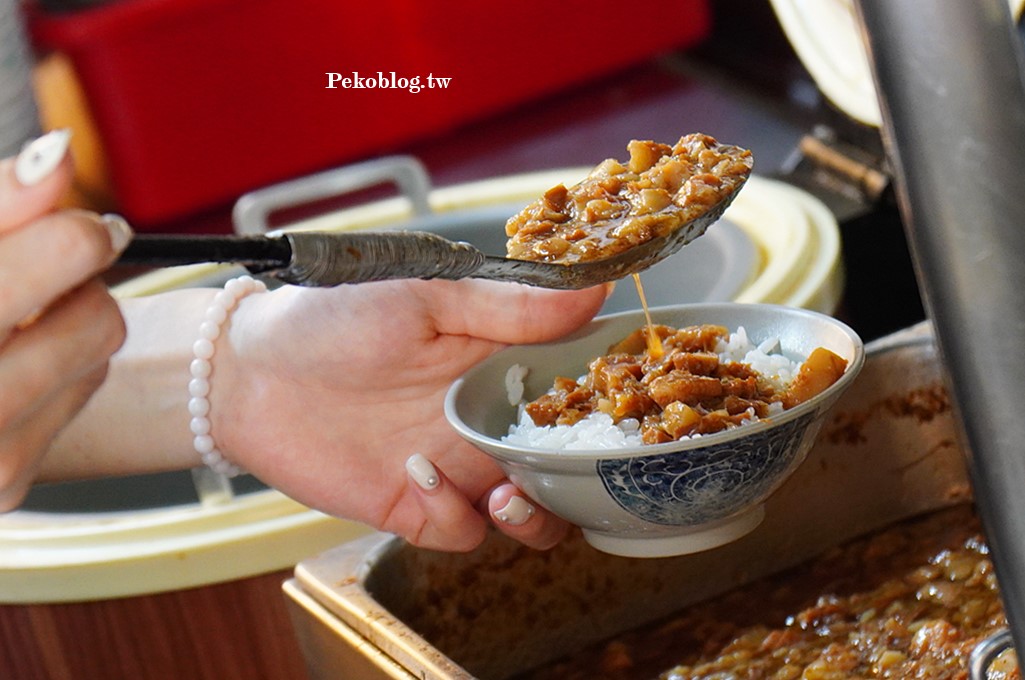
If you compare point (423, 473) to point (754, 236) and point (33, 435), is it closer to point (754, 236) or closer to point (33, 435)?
point (33, 435)

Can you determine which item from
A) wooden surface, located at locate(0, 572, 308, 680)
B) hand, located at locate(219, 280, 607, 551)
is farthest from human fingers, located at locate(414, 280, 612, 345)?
wooden surface, located at locate(0, 572, 308, 680)

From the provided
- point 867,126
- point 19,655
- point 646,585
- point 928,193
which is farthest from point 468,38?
point 928,193

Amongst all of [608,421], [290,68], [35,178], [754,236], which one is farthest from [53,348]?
[290,68]

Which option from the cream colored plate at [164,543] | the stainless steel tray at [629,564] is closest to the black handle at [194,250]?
the stainless steel tray at [629,564]

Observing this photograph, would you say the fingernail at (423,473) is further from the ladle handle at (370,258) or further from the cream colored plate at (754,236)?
the cream colored plate at (754,236)

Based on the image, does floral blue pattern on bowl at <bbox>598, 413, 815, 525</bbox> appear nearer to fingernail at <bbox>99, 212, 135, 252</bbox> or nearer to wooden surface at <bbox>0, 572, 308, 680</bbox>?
fingernail at <bbox>99, 212, 135, 252</bbox>

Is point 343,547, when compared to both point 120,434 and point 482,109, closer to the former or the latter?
point 120,434
